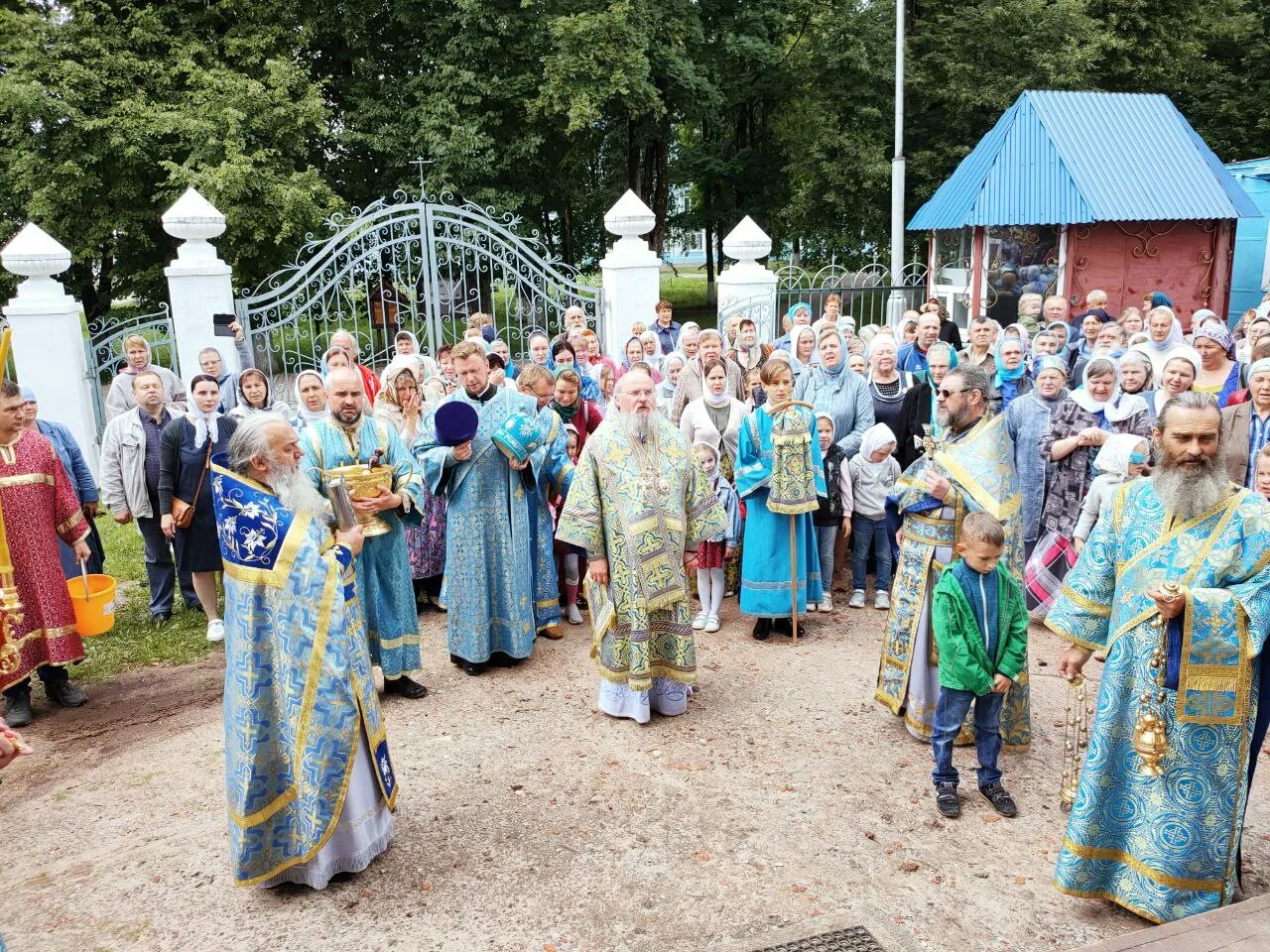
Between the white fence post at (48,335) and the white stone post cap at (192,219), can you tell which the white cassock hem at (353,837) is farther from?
the white fence post at (48,335)

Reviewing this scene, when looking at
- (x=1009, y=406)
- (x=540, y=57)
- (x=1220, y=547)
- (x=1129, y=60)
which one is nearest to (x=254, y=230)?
(x=540, y=57)

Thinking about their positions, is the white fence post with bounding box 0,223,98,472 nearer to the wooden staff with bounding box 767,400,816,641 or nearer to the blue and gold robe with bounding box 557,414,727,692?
the blue and gold robe with bounding box 557,414,727,692

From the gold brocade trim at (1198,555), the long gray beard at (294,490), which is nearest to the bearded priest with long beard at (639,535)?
the long gray beard at (294,490)

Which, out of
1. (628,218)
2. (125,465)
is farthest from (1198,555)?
(628,218)

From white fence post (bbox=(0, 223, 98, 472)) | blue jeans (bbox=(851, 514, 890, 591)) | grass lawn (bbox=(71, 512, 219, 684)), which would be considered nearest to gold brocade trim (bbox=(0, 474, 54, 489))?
grass lawn (bbox=(71, 512, 219, 684))

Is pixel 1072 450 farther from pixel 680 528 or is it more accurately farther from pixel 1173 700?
pixel 1173 700

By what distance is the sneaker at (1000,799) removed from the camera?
14.5 feet

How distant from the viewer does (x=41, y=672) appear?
5.92 m

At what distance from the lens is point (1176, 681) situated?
341 centimetres

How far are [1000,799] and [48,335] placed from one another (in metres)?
10.0

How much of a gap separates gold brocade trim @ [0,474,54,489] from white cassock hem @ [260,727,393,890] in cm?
294

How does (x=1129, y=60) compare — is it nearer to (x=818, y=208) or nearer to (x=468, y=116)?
(x=818, y=208)

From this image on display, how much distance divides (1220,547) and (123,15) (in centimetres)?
1952

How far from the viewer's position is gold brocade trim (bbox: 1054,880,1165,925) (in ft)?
11.7
